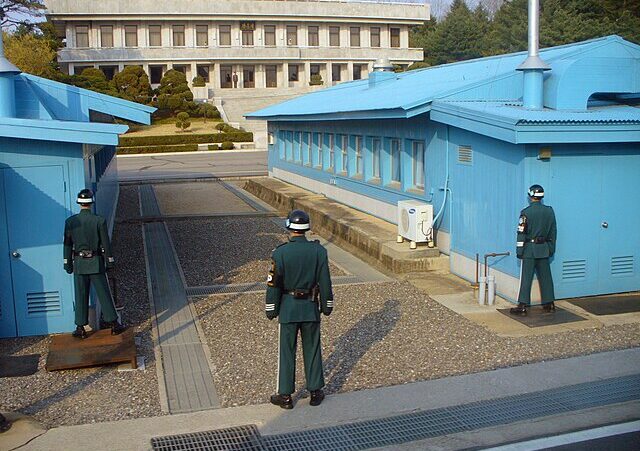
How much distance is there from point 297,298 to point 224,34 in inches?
2984

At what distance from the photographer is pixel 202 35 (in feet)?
259

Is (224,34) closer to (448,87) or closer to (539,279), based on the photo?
(448,87)

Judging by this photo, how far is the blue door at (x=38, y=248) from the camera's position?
385 inches

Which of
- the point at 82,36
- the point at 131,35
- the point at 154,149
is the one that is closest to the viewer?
the point at 154,149

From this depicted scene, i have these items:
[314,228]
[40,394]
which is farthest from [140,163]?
[40,394]

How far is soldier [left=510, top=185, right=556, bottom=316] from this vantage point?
10.5 m

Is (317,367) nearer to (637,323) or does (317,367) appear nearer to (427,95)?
(637,323)

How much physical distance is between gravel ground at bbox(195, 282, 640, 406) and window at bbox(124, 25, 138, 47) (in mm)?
70289

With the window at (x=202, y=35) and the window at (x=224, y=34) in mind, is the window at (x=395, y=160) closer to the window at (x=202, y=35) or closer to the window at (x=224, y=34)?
the window at (x=202, y=35)

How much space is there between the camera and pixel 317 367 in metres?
7.52

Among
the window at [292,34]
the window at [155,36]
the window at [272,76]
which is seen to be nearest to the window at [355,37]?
the window at [292,34]

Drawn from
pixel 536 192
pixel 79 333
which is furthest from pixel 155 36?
pixel 79 333

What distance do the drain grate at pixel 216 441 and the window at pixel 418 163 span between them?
970 centimetres

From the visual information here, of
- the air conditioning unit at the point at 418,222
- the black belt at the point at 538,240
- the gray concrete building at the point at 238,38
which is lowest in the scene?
the air conditioning unit at the point at 418,222
